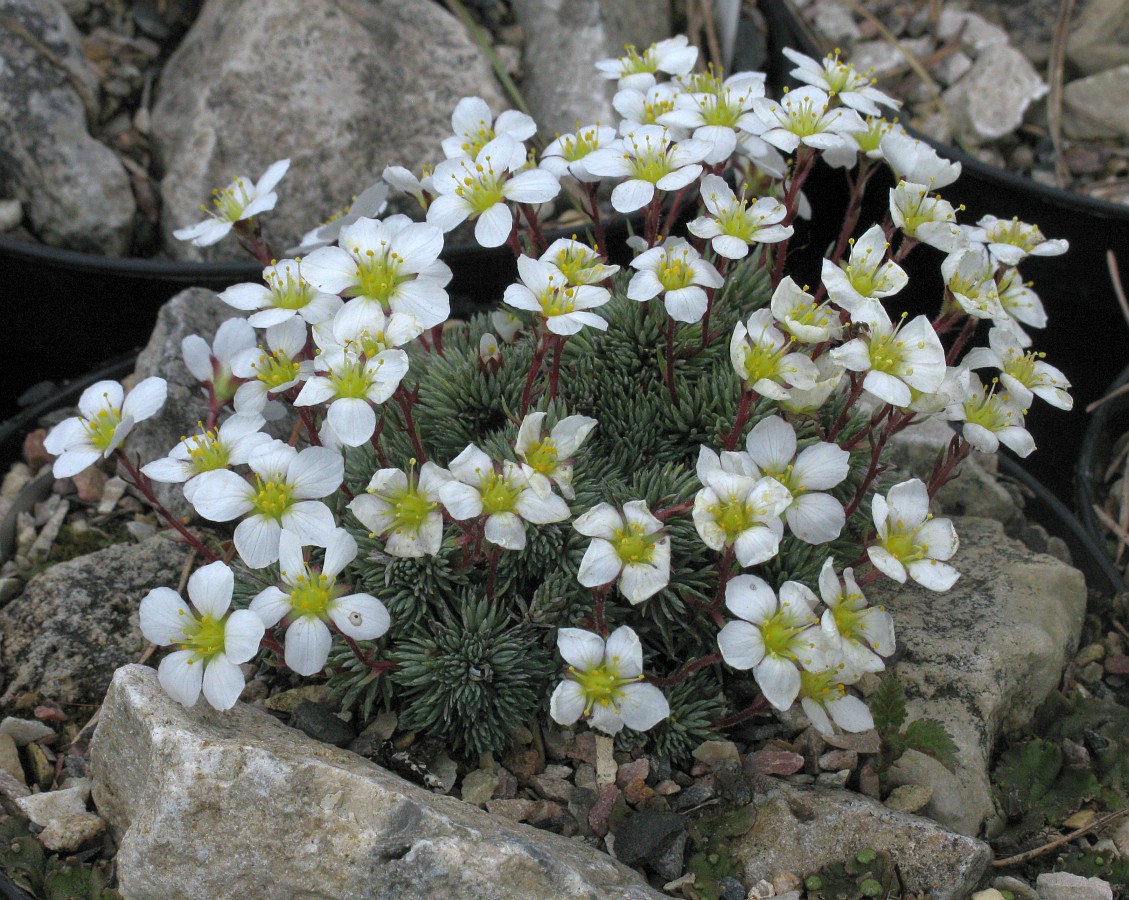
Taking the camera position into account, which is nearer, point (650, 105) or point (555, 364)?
point (555, 364)

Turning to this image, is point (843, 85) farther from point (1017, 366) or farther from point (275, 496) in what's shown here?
point (275, 496)

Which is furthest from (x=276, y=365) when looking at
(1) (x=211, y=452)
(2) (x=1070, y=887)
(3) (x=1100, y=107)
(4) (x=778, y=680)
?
(3) (x=1100, y=107)

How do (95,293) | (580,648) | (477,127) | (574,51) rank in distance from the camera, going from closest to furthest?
(580,648) → (477,127) → (95,293) → (574,51)

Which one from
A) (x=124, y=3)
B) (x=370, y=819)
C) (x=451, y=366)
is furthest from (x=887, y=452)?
(x=124, y=3)

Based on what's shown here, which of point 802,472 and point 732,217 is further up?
point 732,217

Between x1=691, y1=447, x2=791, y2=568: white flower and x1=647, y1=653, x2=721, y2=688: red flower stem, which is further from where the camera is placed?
x1=647, y1=653, x2=721, y2=688: red flower stem

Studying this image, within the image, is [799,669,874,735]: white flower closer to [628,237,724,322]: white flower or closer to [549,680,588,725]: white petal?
[549,680,588,725]: white petal

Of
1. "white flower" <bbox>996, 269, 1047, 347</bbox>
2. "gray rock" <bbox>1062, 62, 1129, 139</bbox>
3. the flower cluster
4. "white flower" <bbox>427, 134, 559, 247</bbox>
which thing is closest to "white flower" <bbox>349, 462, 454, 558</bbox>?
the flower cluster
